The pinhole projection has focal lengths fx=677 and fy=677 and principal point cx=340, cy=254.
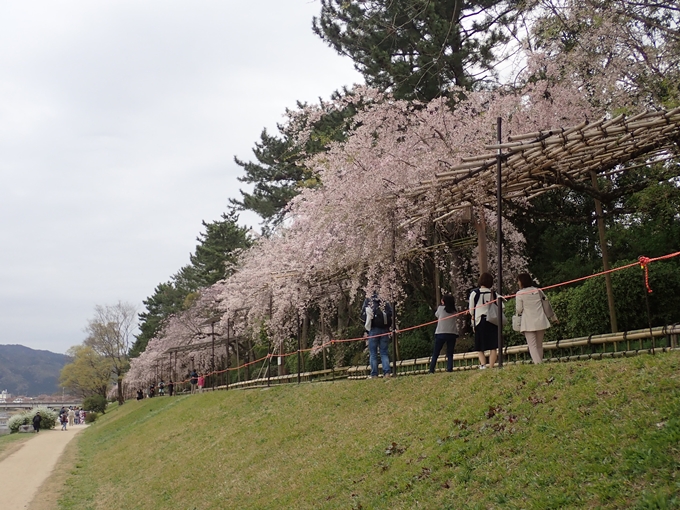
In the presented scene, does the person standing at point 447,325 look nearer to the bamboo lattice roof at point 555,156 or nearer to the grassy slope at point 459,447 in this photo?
the grassy slope at point 459,447

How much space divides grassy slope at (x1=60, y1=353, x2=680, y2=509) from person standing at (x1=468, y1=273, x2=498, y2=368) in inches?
35.6

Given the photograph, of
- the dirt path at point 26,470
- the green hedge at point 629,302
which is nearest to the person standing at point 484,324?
the green hedge at point 629,302

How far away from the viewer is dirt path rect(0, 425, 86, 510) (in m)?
17.0

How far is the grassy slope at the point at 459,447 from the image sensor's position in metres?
5.23

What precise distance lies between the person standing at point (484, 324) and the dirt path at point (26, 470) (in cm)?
1146

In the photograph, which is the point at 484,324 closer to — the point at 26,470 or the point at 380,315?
the point at 380,315

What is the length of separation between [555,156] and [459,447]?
19.2 feet

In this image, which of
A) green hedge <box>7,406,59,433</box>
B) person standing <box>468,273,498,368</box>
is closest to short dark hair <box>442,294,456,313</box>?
person standing <box>468,273,498,368</box>

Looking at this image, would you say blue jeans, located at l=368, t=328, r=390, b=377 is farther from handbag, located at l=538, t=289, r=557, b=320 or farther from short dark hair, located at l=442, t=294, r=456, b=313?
handbag, located at l=538, t=289, r=557, b=320

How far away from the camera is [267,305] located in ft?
81.8

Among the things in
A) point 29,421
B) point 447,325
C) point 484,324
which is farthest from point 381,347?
point 29,421

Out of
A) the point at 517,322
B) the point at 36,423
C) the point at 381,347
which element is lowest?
the point at 36,423

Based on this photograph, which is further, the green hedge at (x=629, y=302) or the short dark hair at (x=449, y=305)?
the green hedge at (x=629, y=302)

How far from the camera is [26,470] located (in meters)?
23.1
